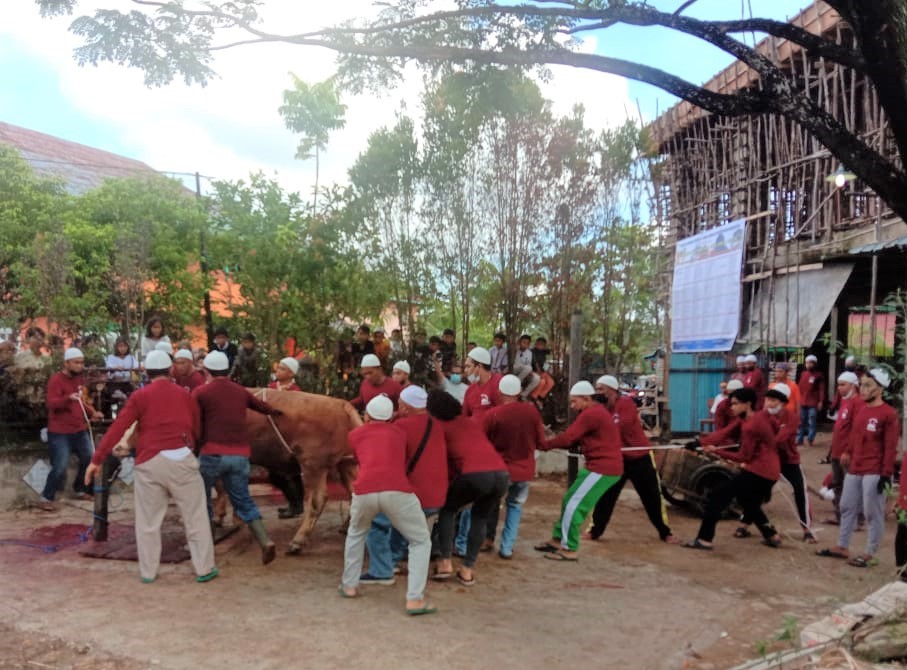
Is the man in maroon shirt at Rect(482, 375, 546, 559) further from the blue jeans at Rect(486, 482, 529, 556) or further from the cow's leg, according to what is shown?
the cow's leg

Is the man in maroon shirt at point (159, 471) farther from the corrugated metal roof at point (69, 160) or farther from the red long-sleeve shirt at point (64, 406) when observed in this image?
the corrugated metal roof at point (69, 160)

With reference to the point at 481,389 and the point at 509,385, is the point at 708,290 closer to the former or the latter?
the point at 481,389

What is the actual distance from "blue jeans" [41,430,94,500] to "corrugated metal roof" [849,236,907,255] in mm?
12197

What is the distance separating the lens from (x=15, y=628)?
5.32 meters

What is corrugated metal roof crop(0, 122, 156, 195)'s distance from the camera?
25797 millimetres

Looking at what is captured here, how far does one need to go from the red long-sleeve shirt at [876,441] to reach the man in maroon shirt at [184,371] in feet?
21.5

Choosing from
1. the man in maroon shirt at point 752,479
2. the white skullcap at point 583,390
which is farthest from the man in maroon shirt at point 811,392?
the white skullcap at point 583,390

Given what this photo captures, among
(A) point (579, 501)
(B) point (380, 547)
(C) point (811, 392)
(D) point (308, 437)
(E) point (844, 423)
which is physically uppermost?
(C) point (811, 392)

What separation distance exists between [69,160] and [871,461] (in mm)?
27971

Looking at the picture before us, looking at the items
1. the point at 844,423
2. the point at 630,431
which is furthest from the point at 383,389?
the point at 844,423

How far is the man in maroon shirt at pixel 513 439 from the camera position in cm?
Answer: 745

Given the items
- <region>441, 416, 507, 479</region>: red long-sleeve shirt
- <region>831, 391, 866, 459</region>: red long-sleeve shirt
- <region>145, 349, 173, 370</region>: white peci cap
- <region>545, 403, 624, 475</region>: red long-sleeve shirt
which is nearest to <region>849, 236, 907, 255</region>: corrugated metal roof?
<region>831, 391, 866, 459</region>: red long-sleeve shirt

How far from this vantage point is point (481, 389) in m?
8.34

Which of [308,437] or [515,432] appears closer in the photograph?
[515,432]
